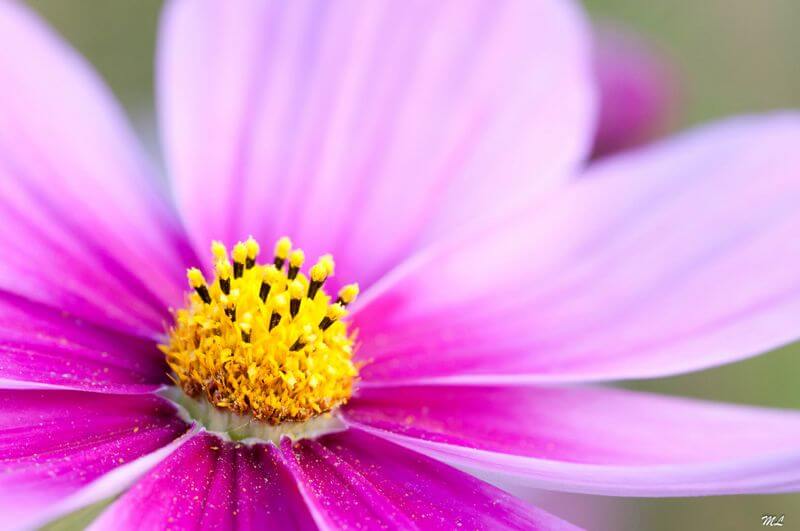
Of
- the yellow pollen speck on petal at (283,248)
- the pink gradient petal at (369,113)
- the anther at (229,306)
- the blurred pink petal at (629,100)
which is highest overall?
the blurred pink petal at (629,100)

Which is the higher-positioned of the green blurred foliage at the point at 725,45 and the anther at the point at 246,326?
the green blurred foliage at the point at 725,45

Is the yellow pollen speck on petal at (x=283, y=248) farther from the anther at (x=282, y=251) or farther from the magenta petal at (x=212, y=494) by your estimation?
the magenta petal at (x=212, y=494)

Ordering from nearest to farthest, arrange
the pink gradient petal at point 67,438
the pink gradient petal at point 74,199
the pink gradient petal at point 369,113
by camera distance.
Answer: the pink gradient petal at point 67,438
the pink gradient petal at point 74,199
the pink gradient petal at point 369,113

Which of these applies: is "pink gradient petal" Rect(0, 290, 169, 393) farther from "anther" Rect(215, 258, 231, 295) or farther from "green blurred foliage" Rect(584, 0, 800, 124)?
"green blurred foliage" Rect(584, 0, 800, 124)

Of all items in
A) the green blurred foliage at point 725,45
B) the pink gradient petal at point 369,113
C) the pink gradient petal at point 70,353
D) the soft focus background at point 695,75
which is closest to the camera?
the pink gradient petal at point 70,353

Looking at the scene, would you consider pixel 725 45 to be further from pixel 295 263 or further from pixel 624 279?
pixel 295 263

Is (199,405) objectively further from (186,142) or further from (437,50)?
(437,50)

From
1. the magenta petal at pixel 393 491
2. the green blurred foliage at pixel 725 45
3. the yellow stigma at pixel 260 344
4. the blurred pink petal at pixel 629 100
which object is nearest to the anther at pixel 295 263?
the yellow stigma at pixel 260 344

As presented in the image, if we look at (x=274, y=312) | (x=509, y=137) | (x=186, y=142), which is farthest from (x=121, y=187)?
(x=509, y=137)

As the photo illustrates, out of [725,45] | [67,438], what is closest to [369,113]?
[67,438]
